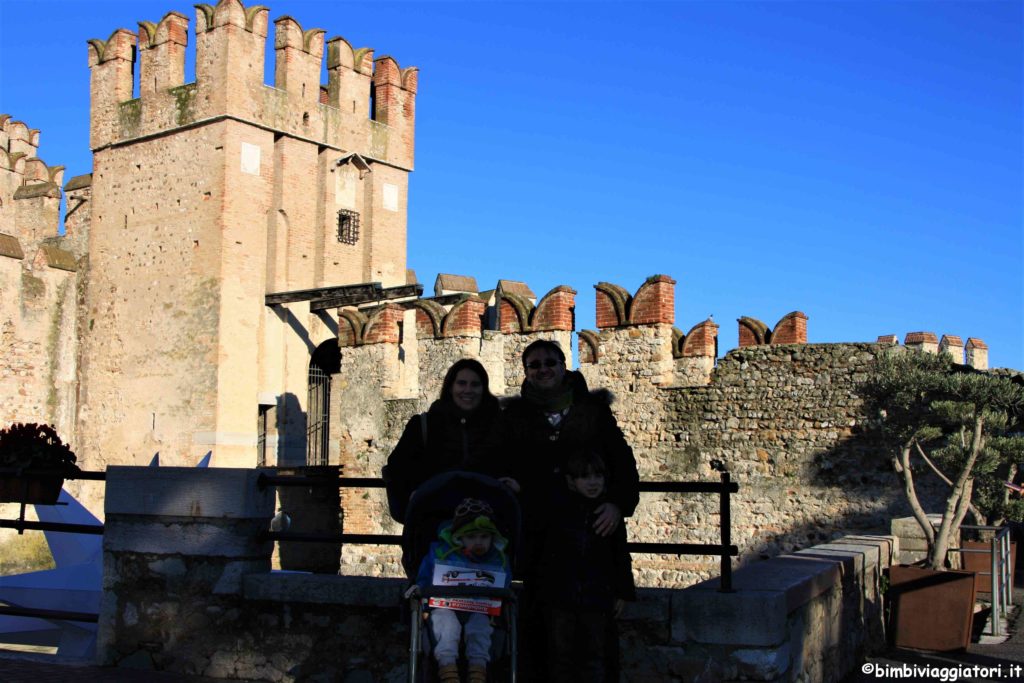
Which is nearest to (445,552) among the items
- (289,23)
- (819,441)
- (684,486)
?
(684,486)

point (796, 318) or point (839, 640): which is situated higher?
point (796, 318)

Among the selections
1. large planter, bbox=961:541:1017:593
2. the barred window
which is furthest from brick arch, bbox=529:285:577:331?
the barred window

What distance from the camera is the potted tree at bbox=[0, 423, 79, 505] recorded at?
718 centimetres

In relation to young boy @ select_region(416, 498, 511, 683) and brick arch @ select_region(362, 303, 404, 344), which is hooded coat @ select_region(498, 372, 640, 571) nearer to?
young boy @ select_region(416, 498, 511, 683)

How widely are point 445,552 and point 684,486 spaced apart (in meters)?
1.33

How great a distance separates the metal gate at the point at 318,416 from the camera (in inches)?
984

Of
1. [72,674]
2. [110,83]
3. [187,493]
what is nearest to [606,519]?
[187,493]

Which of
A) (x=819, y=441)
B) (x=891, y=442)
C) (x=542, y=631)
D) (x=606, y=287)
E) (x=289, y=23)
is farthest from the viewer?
(x=289, y=23)

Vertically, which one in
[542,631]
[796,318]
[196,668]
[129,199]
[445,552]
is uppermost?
[129,199]

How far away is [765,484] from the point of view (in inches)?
541

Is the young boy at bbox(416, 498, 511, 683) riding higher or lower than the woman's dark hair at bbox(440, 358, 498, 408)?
lower

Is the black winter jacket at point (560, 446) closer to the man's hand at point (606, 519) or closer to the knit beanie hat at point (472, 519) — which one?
the man's hand at point (606, 519)

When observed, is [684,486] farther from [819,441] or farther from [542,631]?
[819,441]

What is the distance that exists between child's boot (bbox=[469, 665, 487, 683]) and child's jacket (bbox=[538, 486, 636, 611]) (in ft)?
1.71
